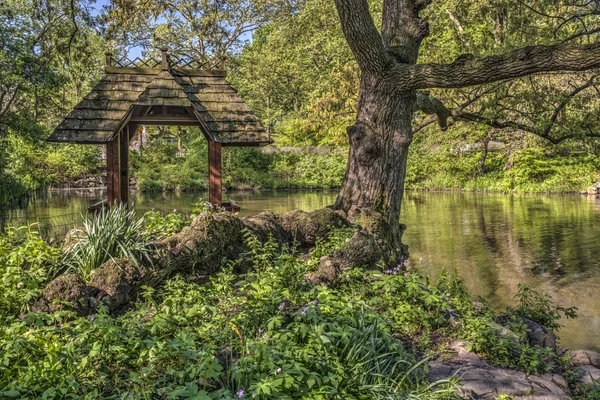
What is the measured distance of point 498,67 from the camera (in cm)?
556

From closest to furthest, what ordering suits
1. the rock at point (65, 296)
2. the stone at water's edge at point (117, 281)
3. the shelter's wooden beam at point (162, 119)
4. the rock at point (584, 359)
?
the rock at point (65, 296), the stone at water's edge at point (117, 281), the rock at point (584, 359), the shelter's wooden beam at point (162, 119)

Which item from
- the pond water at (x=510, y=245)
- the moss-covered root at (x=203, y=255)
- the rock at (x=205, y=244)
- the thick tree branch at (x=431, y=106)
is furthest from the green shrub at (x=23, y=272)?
the thick tree branch at (x=431, y=106)

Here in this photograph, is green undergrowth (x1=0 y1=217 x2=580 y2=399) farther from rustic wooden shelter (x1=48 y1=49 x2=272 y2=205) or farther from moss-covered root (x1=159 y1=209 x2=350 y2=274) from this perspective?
rustic wooden shelter (x1=48 y1=49 x2=272 y2=205)

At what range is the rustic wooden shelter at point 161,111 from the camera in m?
8.36

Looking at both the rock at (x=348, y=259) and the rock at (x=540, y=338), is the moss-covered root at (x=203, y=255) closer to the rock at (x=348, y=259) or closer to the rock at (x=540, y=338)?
the rock at (x=348, y=259)

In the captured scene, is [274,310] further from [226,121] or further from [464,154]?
[464,154]

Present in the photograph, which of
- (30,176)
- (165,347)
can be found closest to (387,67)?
(165,347)

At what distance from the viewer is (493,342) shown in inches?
158

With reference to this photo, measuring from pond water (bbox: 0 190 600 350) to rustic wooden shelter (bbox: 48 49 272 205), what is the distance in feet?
4.95

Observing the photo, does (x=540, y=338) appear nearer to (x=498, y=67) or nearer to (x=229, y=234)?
(x=498, y=67)

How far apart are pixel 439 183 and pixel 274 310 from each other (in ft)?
94.3

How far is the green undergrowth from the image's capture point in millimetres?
2590

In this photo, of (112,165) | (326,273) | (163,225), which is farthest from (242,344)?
(112,165)

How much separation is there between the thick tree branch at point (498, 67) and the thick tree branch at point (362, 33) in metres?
0.29
